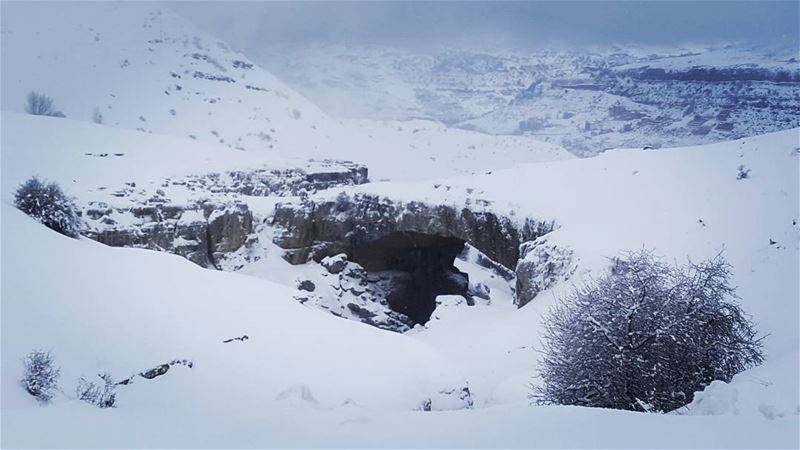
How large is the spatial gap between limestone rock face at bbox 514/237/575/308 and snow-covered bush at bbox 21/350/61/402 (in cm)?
1088

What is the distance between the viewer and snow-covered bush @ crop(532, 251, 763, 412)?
6301 mm

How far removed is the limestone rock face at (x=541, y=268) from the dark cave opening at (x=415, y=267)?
8757 mm

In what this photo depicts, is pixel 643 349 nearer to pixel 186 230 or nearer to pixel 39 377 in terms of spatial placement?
pixel 39 377

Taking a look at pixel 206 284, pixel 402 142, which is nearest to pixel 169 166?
pixel 206 284

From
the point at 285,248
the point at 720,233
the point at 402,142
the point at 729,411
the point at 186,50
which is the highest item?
the point at 186,50

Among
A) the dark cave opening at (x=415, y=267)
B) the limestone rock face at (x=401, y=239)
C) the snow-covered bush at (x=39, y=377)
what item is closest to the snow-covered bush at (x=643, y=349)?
the snow-covered bush at (x=39, y=377)

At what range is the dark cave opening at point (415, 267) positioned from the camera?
2522 centimetres

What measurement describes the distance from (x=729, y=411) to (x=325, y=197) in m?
21.5

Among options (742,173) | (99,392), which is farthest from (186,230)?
(742,173)

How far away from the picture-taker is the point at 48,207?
1304cm

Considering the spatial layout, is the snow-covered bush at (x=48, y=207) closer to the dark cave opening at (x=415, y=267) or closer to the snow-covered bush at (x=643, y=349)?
the snow-covered bush at (x=643, y=349)

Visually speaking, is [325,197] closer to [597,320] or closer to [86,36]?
[597,320]

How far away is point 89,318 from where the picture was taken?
7.68 meters

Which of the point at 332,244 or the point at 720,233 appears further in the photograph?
the point at 332,244
